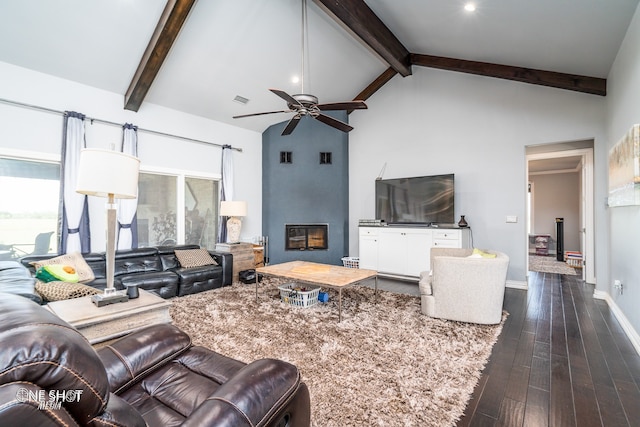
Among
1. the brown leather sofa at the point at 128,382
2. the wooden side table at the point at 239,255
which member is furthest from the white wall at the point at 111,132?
the brown leather sofa at the point at 128,382

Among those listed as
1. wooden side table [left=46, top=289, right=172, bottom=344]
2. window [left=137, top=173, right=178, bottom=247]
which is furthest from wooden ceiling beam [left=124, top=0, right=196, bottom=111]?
wooden side table [left=46, top=289, right=172, bottom=344]

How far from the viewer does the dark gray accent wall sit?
6.50m

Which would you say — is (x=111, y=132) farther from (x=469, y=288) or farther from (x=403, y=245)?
(x=469, y=288)

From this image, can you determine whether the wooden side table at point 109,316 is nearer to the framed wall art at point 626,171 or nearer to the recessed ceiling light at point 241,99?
the framed wall art at point 626,171

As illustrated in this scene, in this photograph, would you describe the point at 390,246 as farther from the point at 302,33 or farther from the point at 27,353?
the point at 27,353

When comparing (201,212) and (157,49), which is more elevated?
(157,49)

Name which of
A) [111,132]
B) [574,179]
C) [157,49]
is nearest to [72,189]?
[111,132]

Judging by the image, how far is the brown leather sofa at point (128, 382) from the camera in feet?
1.98

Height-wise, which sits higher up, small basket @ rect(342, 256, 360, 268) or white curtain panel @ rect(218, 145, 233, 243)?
white curtain panel @ rect(218, 145, 233, 243)

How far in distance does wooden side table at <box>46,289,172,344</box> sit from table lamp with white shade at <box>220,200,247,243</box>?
3442 mm

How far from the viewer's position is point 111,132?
4641 millimetres

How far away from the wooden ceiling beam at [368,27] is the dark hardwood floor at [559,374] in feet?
13.1

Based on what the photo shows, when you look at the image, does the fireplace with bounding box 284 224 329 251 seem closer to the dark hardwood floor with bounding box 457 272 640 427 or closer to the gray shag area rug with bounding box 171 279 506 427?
the gray shag area rug with bounding box 171 279 506 427

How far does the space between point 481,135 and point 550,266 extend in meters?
3.87
